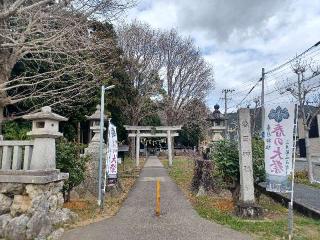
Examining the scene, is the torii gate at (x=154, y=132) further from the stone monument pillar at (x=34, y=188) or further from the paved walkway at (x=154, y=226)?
the stone monument pillar at (x=34, y=188)

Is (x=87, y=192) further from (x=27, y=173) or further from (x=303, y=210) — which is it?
(x=303, y=210)

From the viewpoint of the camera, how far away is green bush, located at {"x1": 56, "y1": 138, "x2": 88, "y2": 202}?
947 centimetres

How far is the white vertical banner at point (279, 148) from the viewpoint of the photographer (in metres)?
7.50

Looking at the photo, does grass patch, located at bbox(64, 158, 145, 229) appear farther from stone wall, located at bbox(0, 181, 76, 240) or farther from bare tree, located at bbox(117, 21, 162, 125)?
bare tree, located at bbox(117, 21, 162, 125)

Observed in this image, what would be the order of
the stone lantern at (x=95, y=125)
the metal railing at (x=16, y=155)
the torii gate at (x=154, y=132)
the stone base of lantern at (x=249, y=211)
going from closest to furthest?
the metal railing at (x=16, y=155), the stone base of lantern at (x=249, y=211), the stone lantern at (x=95, y=125), the torii gate at (x=154, y=132)

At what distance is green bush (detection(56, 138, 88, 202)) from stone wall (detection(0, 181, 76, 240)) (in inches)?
73.4

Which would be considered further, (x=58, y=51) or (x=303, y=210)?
(x=58, y=51)

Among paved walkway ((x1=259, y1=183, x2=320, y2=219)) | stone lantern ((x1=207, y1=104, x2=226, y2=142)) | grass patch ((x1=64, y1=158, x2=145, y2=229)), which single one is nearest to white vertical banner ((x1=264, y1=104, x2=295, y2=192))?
paved walkway ((x1=259, y1=183, x2=320, y2=219))

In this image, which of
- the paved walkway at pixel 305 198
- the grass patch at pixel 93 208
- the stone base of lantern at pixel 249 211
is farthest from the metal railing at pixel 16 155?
the paved walkway at pixel 305 198

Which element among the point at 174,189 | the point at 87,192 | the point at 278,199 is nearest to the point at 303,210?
the point at 278,199

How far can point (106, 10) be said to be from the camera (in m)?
10.9

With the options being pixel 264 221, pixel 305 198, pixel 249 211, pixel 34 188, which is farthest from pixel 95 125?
pixel 305 198

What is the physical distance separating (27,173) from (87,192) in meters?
4.83

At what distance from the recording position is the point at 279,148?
25.0 feet
